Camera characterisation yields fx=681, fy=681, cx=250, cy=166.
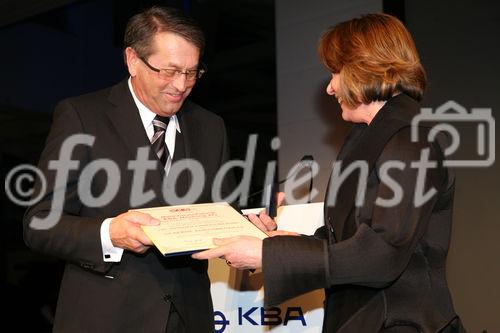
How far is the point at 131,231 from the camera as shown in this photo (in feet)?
6.16

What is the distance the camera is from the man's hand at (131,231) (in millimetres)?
1878

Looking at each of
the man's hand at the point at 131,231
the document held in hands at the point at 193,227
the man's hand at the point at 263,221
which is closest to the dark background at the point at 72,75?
the man's hand at the point at 263,221

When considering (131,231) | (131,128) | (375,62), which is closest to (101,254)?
(131,231)

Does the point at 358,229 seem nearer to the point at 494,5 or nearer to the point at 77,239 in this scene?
the point at 77,239

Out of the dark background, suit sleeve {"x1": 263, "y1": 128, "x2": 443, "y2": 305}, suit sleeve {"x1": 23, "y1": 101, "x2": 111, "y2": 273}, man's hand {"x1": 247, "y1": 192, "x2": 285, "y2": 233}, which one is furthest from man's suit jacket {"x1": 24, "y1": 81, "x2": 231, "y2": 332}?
the dark background

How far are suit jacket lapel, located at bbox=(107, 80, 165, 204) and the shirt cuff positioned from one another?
21 cm

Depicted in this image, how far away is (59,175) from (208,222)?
48 centimetres

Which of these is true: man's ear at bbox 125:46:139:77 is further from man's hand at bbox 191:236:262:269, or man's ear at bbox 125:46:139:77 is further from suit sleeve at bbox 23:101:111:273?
man's hand at bbox 191:236:262:269

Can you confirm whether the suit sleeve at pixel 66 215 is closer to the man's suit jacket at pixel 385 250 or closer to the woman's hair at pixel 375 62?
the man's suit jacket at pixel 385 250

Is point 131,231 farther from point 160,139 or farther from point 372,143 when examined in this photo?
point 372,143

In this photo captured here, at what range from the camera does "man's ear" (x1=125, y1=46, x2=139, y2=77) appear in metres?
2.30

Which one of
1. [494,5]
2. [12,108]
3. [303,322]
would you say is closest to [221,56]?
[12,108]

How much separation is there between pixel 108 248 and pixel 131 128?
0.41 metres

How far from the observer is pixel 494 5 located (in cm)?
385
